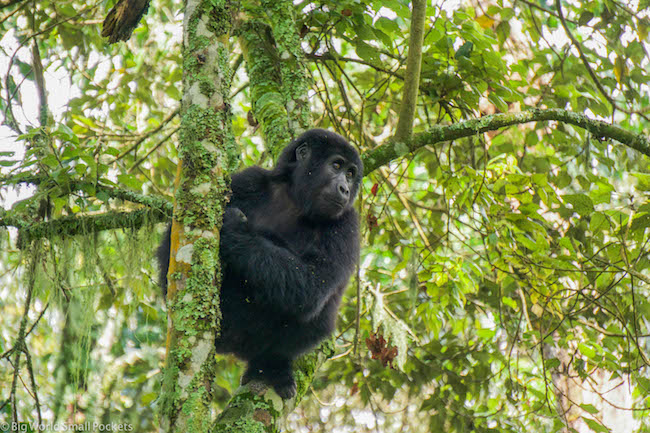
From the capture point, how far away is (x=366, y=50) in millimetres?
4730

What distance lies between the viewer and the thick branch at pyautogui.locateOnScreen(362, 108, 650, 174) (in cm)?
411

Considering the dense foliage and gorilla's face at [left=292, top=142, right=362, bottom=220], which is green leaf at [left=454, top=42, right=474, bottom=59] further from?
gorilla's face at [left=292, top=142, right=362, bottom=220]

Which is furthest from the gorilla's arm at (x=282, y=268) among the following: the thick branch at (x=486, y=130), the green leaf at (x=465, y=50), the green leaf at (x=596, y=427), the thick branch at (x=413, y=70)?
the green leaf at (x=596, y=427)

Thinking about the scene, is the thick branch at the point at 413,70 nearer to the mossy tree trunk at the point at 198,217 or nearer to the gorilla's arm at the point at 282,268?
the gorilla's arm at the point at 282,268

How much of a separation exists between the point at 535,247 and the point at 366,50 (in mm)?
2007

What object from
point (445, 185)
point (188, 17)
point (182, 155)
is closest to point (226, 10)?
point (188, 17)

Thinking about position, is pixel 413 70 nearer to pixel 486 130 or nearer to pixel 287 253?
pixel 486 130

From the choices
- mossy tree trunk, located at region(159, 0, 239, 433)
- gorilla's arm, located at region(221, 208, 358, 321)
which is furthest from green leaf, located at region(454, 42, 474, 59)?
mossy tree trunk, located at region(159, 0, 239, 433)

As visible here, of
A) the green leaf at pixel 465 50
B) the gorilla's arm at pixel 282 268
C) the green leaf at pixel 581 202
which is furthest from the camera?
the green leaf at pixel 465 50

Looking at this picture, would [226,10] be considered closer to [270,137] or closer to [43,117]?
[270,137]

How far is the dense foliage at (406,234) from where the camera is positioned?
3895 mm

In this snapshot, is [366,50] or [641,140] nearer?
[641,140]

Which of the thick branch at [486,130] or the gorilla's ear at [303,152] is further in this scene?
the gorilla's ear at [303,152]

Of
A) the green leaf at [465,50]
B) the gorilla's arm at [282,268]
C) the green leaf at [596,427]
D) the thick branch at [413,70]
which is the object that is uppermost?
the green leaf at [465,50]
